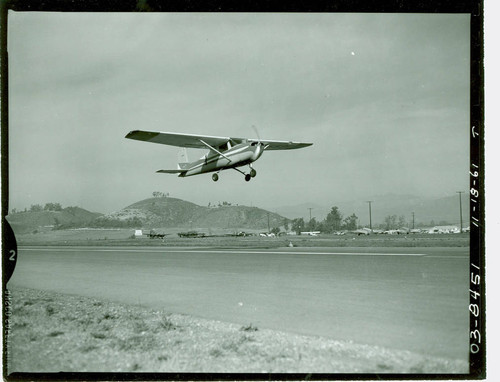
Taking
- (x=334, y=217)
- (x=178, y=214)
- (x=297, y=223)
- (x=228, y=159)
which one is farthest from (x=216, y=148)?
(x=297, y=223)

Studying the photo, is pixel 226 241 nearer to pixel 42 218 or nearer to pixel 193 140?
Answer: pixel 193 140

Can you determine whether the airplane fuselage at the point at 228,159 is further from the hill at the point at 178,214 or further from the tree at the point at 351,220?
the tree at the point at 351,220

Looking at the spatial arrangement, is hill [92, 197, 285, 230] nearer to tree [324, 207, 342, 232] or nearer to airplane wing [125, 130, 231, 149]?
airplane wing [125, 130, 231, 149]

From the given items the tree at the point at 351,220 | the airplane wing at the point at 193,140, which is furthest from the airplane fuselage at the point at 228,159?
the tree at the point at 351,220

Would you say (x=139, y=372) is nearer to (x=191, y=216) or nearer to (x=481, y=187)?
(x=481, y=187)

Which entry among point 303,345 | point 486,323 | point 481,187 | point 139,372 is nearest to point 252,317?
point 303,345
